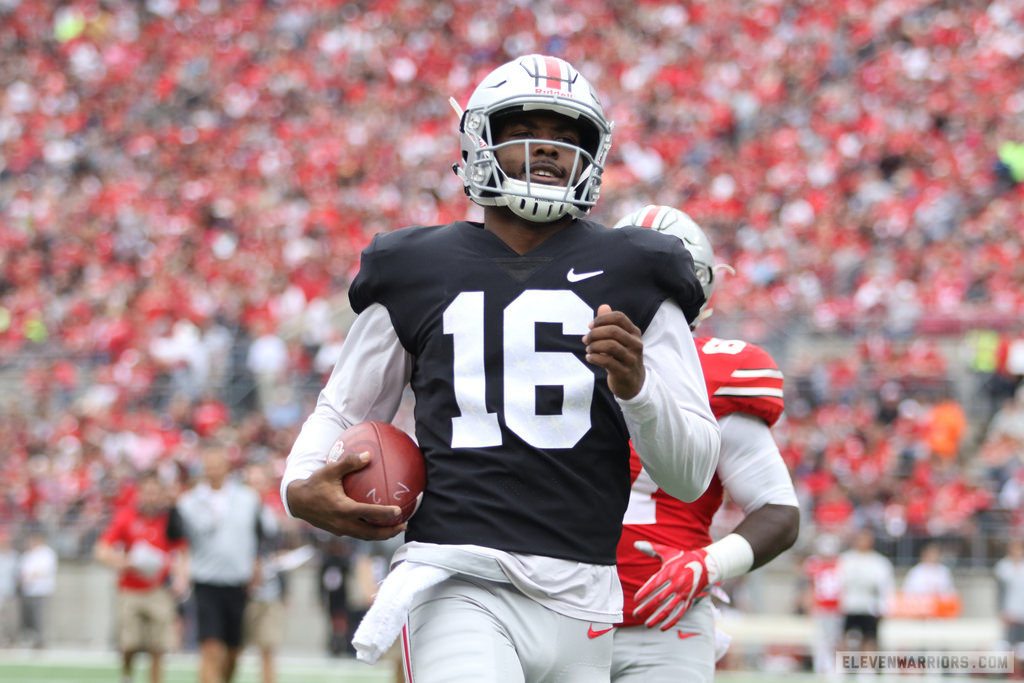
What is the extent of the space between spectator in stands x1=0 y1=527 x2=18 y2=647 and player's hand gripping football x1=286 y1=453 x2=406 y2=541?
12206mm

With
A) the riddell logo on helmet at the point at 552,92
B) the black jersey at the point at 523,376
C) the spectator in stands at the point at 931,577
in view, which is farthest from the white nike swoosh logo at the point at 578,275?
the spectator in stands at the point at 931,577

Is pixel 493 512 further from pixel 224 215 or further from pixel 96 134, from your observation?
pixel 96 134

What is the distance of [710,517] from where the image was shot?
12.0 feet

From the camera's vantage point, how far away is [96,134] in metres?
21.3

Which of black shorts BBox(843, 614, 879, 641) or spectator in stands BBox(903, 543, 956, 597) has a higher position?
spectator in stands BBox(903, 543, 956, 597)

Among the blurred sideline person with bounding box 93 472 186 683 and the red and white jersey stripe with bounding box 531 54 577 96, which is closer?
the red and white jersey stripe with bounding box 531 54 577 96

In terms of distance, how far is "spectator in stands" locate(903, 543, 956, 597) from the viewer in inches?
492

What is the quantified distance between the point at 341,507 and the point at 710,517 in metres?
1.28

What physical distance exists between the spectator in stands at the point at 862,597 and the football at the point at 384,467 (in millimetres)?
9316

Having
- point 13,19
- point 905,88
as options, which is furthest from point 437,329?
point 13,19

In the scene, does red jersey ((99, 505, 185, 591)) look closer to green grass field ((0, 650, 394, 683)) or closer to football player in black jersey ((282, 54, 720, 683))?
green grass field ((0, 650, 394, 683))

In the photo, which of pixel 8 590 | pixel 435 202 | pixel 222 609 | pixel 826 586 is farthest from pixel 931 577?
pixel 8 590

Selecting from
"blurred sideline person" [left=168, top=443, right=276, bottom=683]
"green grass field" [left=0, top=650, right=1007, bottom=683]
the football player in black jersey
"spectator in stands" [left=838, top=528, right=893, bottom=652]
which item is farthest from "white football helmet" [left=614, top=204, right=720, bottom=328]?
"green grass field" [left=0, top=650, right=1007, bottom=683]

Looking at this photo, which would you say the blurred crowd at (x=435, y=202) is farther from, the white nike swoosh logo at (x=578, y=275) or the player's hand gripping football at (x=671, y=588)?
the white nike swoosh logo at (x=578, y=275)
